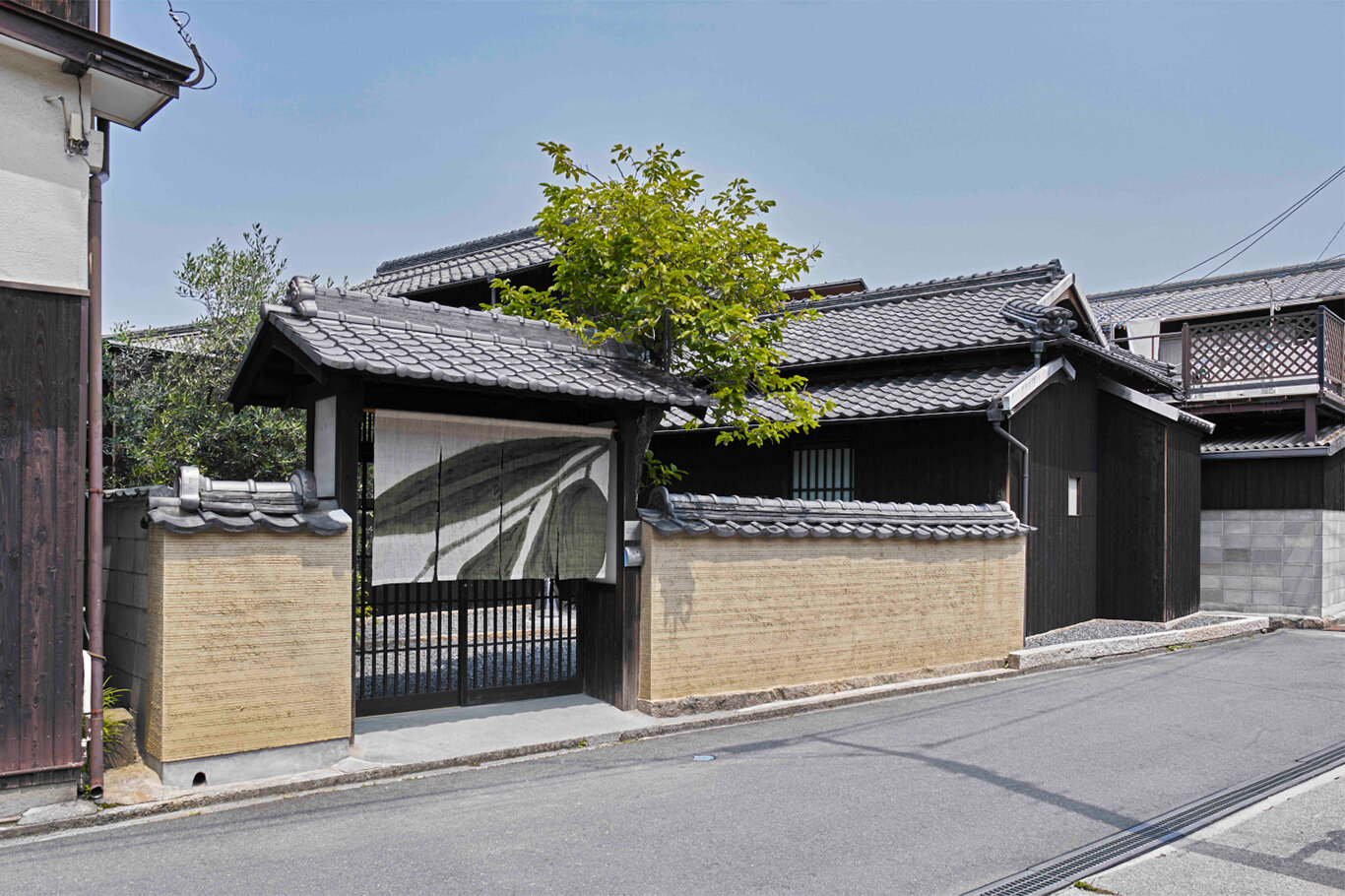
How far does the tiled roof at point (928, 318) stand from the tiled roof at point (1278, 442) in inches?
209

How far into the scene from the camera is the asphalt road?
17.8 feet

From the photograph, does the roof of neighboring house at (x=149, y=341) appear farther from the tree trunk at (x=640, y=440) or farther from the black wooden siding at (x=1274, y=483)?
the black wooden siding at (x=1274, y=483)

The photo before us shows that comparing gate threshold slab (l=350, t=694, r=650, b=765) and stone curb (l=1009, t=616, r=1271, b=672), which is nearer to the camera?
gate threshold slab (l=350, t=694, r=650, b=765)

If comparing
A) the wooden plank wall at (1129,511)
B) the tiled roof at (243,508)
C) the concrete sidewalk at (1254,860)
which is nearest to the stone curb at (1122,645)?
the wooden plank wall at (1129,511)

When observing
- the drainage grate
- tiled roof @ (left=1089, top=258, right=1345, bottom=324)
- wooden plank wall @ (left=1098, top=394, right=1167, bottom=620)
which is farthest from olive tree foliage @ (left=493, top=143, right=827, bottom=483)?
tiled roof @ (left=1089, top=258, right=1345, bottom=324)

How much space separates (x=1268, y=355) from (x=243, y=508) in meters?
21.0

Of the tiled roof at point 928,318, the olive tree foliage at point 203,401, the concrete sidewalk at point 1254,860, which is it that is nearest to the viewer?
the concrete sidewalk at point 1254,860

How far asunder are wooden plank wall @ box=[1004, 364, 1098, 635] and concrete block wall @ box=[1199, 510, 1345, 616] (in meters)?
4.38

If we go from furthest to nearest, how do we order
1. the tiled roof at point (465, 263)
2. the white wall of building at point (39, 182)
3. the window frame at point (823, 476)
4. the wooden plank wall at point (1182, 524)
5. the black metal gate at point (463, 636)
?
the tiled roof at point (465, 263) → the wooden plank wall at point (1182, 524) → the window frame at point (823, 476) → the black metal gate at point (463, 636) → the white wall of building at point (39, 182)

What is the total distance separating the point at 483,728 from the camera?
28.5ft

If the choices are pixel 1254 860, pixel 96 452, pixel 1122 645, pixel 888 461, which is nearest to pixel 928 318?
pixel 888 461

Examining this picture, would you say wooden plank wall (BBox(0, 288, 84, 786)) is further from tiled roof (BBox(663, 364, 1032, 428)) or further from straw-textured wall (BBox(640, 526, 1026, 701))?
tiled roof (BBox(663, 364, 1032, 428))

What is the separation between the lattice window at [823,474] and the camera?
16.3 meters

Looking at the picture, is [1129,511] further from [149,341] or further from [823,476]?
[149,341]
